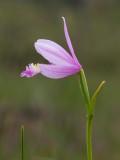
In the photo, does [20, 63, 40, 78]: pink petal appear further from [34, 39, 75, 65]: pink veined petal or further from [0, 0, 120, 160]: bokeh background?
[0, 0, 120, 160]: bokeh background

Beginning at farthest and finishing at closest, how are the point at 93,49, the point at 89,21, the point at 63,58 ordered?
the point at 89,21 < the point at 93,49 < the point at 63,58

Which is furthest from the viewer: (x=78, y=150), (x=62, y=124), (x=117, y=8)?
(x=117, y=8)

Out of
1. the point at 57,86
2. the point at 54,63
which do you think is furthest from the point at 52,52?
the point at 57,86

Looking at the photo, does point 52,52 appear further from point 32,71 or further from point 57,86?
point 57,86

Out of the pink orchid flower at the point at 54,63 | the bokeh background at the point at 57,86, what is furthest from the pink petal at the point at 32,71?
the bokeh background at the point at 57,86

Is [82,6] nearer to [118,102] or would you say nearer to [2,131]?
[118,102]

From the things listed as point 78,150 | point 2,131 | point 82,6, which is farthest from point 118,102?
point 82,6
